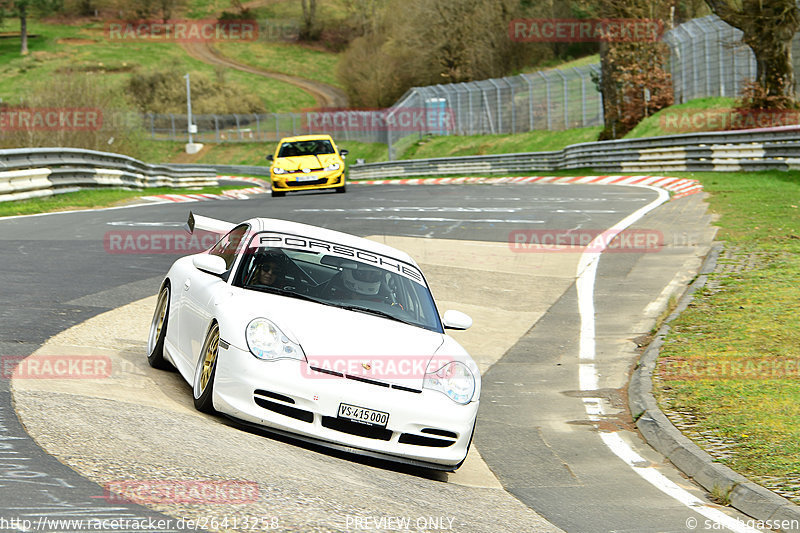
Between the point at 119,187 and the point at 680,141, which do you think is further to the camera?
the point at 680,141

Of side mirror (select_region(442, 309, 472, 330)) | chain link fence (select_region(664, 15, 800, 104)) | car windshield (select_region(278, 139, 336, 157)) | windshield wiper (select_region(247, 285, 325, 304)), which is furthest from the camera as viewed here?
chain link fence (select_region(664, 15, 800, 104))

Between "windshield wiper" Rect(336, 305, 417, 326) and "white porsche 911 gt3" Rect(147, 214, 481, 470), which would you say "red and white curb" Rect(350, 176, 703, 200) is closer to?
"white porsche 911 gt3" Rect(147, 214, 481, 470)

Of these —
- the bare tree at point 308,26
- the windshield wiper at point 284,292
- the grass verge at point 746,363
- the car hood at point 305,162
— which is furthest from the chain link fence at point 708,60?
the bare tree at point 308,26

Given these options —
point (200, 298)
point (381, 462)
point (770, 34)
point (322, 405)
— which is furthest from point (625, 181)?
point (322, 405)

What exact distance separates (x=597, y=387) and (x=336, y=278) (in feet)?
11.1

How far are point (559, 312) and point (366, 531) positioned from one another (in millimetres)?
8581

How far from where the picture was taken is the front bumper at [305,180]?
29.4m

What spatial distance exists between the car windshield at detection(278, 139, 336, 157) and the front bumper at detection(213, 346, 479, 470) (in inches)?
944

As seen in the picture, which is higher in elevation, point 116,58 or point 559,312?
point 116,58

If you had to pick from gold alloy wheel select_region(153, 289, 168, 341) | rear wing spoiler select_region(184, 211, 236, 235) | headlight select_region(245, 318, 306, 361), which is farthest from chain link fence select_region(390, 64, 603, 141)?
headlight select_region(245, 318, 306, 361)

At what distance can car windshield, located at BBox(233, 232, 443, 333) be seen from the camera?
7.45 meters

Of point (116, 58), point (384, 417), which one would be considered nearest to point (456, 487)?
point (384, 417)

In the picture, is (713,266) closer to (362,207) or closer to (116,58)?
(362,207)

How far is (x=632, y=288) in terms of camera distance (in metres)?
14.2
